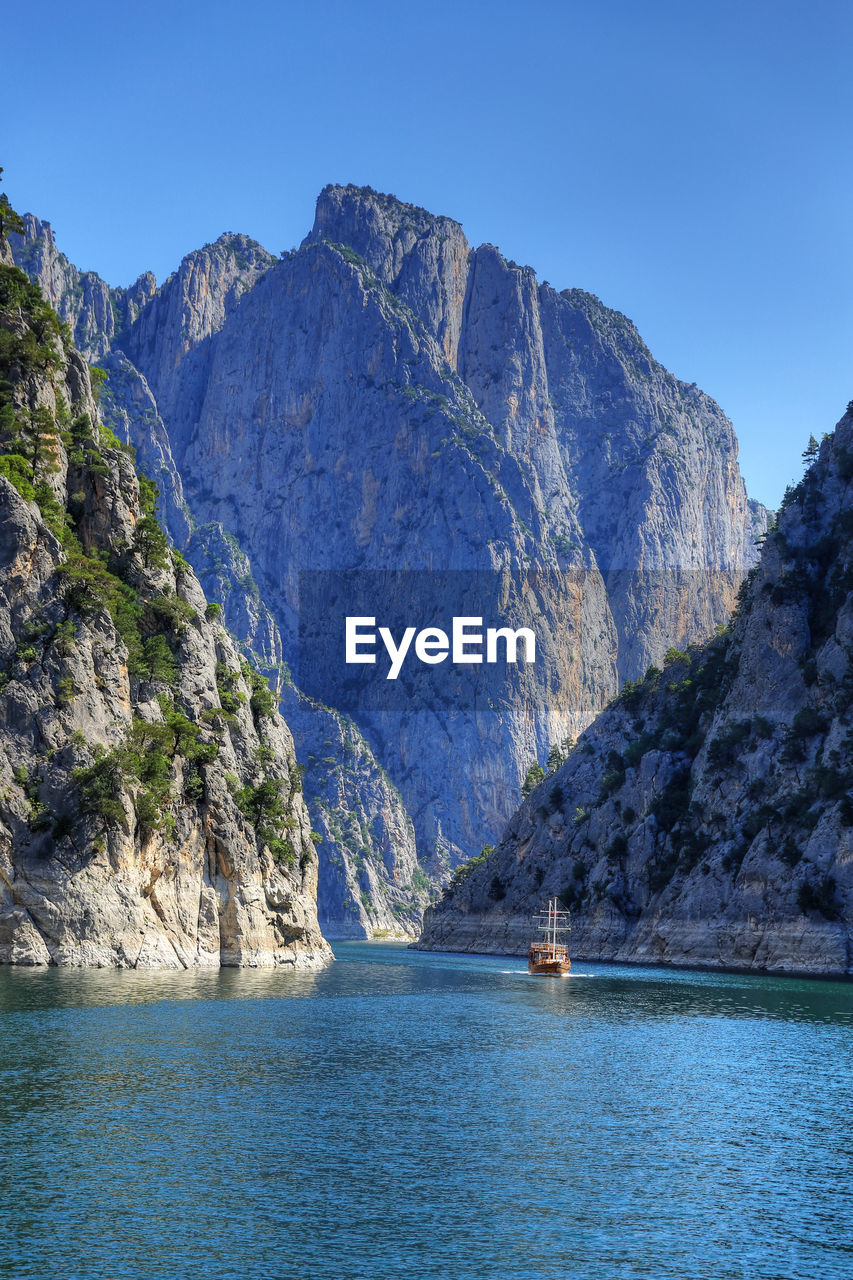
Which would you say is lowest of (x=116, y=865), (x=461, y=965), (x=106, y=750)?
(x=461, y=965)

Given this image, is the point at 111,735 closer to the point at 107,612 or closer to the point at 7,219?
the point at 107,612

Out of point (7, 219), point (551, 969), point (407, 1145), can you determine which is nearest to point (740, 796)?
point (551, 969)

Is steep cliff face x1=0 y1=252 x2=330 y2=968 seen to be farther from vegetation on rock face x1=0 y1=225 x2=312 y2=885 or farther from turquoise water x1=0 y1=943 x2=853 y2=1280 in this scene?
turquoise water x1=0 y1=943 x2=853 y2=1280

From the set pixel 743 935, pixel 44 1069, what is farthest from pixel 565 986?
pixel 44 1069

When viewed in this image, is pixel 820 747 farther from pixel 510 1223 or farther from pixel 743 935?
pixel 510 1223

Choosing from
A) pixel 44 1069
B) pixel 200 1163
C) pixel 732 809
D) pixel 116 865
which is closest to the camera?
pixel 200 1163
